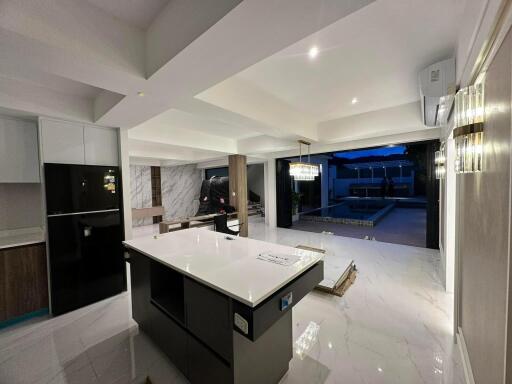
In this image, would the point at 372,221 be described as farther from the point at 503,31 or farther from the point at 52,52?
the point at 52,52

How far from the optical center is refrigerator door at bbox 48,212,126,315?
2354mm

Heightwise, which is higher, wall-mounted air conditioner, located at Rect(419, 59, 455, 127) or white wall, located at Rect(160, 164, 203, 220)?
wall-mounted air conditioner, located at Rect(419, 59, 455, 127)

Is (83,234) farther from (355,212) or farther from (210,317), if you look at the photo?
(355,212)

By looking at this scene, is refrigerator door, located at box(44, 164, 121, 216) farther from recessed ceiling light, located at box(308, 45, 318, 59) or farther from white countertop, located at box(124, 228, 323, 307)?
recessed ceiling light, located at box(308, 45, 318, 59)

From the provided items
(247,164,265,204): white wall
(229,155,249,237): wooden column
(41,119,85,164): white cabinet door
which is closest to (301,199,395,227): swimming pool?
(247,164,265,204): white wall

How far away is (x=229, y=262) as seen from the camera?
154 centimetres

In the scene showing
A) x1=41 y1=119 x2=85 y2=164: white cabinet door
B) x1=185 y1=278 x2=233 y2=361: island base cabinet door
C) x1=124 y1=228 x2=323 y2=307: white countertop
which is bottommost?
x1=185 y1=278 x2=233 y2=361: island base cabinet door

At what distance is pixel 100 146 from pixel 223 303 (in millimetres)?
2829

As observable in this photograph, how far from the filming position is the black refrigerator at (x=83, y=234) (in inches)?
92.0

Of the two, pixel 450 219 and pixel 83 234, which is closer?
pixel 83 234

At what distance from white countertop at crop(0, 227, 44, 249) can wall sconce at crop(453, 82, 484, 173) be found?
3.96 meters

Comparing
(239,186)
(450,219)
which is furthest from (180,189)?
(450,219)

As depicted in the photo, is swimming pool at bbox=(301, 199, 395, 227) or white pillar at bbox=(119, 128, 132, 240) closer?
white pillar at bbox=(119, 128, 132, 240)

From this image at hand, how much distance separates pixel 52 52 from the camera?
1.27 m
